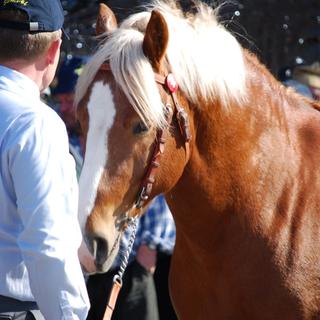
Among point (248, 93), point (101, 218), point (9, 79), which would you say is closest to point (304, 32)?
point (248, 93)

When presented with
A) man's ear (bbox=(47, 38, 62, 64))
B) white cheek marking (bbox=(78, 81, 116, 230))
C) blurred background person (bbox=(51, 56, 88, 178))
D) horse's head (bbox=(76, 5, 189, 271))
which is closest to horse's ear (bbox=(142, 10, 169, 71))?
horse's head (bbox=(76, 5, 189, 271))

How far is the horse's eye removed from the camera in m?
3.03

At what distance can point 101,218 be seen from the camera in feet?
9.60

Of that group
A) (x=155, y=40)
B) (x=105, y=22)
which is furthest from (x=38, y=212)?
(x=105, y=22)

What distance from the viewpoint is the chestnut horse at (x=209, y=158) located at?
3037 mm

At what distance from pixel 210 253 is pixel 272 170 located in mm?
411

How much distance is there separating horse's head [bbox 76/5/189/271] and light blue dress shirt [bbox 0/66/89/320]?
71 centimetres

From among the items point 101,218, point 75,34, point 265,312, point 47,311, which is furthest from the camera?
point 75,34

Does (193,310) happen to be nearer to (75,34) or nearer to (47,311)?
(47,311)

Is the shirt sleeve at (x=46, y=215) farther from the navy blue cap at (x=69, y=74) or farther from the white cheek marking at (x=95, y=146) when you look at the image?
the navy blue cap at (x=69, y=74)

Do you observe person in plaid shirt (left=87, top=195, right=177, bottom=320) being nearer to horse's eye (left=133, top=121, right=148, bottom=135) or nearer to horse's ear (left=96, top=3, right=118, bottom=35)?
horse's ear (left=96, top=3, right=118, bottom=35)

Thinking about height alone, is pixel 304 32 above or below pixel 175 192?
below

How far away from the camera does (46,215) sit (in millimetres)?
2111

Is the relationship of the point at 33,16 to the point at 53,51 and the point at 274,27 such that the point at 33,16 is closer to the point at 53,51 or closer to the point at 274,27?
the point at 53,51
